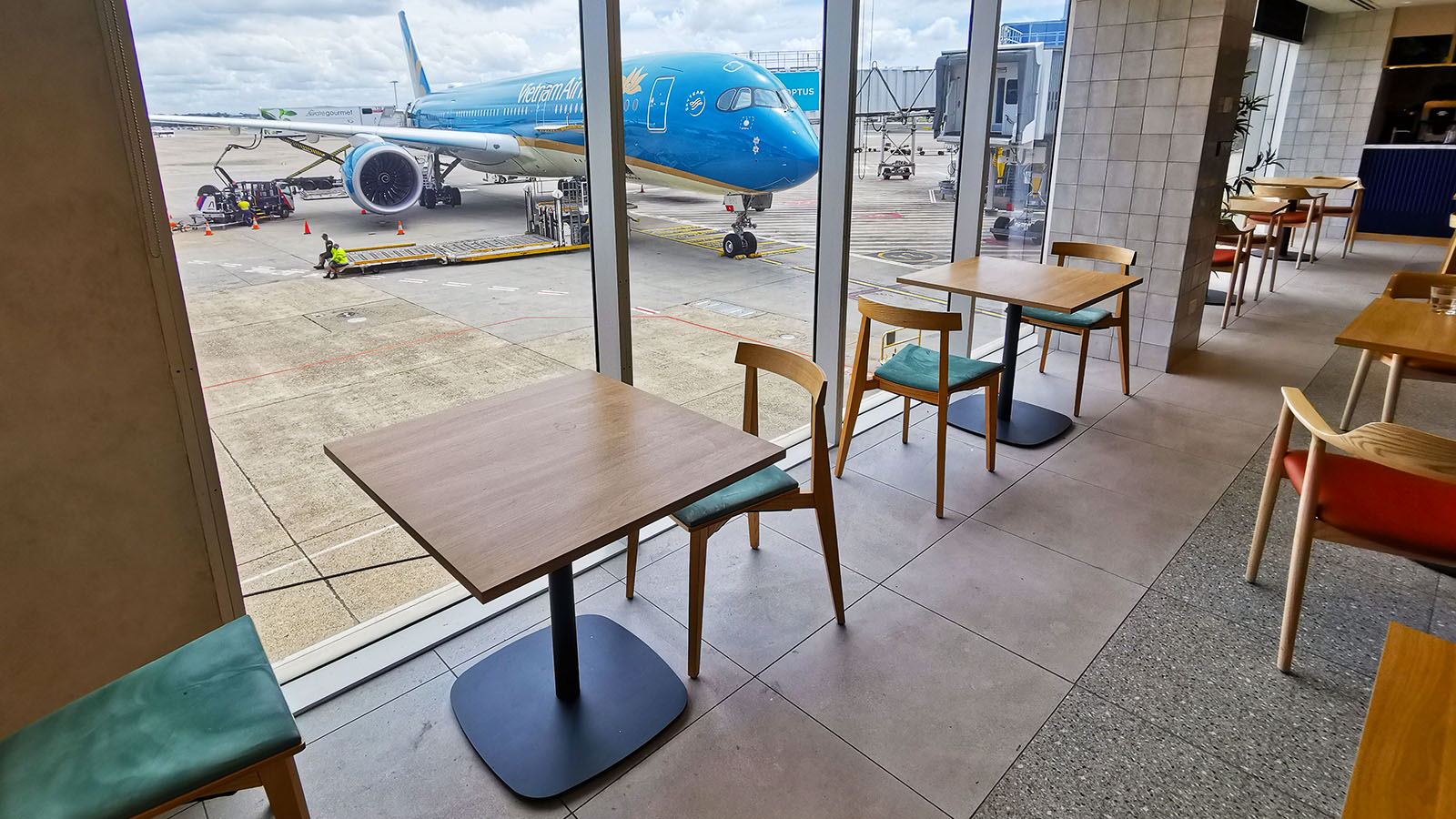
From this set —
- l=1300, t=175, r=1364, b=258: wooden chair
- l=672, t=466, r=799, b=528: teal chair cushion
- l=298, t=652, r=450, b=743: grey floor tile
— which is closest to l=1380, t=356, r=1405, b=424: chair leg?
l=672, t=466, r=799, b=528: teal chair cushion

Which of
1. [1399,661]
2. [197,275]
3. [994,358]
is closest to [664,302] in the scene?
[994,358]

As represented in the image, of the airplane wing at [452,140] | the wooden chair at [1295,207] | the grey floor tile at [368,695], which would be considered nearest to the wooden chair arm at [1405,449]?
the grey floor tile at [368,695]

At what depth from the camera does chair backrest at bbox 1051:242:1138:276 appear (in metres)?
3.90

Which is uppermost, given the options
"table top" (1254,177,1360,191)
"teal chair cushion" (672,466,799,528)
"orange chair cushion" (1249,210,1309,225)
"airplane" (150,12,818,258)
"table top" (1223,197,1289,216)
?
"airplane" (150,12,818,258)

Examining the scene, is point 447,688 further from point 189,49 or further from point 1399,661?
point 1399,661

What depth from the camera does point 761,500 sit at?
212cm

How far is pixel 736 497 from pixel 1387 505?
5.55ft

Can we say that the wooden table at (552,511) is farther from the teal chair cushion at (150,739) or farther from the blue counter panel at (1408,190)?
the blue counter panel at (1408,190)

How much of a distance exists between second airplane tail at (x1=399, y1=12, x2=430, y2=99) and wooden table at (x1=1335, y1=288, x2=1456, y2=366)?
38.7 ft

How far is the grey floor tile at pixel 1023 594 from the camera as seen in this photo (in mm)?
2211

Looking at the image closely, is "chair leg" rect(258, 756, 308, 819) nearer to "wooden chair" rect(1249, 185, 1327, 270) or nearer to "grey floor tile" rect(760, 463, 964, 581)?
"grey floor tile" rect(760, 463, 964, 581)

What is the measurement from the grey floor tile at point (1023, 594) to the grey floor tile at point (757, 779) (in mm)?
670

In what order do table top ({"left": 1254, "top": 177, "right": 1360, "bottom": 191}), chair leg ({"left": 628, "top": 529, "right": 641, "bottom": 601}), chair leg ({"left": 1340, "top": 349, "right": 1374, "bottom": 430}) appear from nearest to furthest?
1. chair leg ({"left": 628, "top": 529, "right": 641, "bottom": 601})
2. chair leg ({"left": 1340, "top": 349, "right": 1374, "bottom": 430})
3. table top ({"left": 1254, "top": 177, "right": 1360, "bottom": 191})

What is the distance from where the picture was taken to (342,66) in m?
2.33
